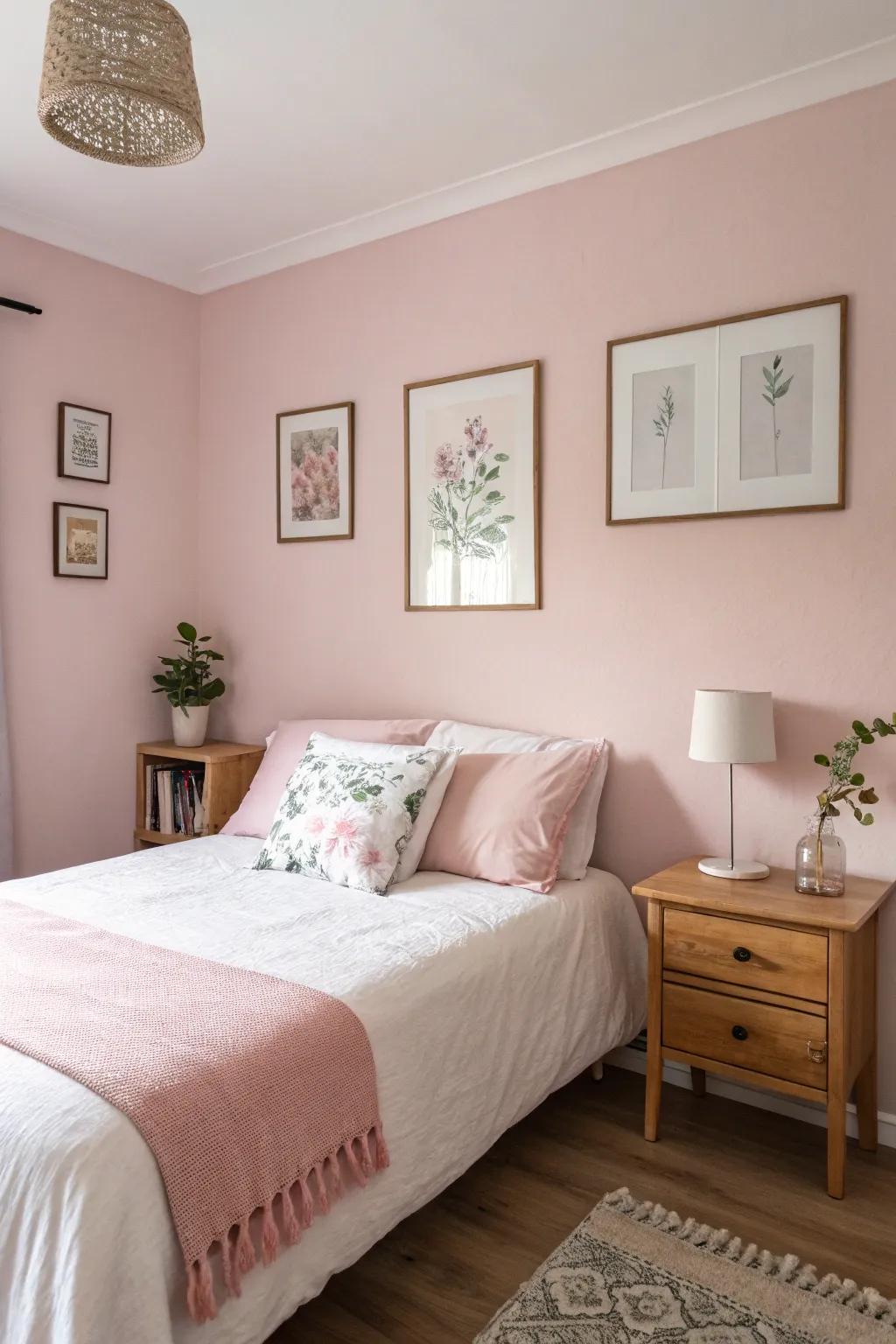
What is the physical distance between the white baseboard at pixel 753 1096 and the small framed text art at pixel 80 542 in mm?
2477

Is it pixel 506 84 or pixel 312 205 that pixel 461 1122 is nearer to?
pixel 506 84

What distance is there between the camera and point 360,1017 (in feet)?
5.80

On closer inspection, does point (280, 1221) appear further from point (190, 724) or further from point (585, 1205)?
point (190, 724)

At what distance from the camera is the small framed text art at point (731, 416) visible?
8.09ft

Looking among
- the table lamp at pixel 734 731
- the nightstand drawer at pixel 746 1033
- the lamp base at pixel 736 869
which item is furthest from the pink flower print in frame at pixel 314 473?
the nightstand drawer at pixel 746 1033

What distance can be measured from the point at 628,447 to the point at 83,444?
2.01 meters

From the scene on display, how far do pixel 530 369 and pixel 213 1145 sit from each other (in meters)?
2.35

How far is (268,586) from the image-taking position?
147 inches

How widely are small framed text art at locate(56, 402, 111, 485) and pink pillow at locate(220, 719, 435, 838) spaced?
123cm

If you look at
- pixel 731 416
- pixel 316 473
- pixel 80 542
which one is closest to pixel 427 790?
pixel 731 416

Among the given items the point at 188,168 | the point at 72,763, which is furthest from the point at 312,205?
the point at 72,763

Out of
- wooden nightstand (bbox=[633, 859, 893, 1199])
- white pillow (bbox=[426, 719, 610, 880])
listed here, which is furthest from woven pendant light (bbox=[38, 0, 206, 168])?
wooden nightstand (bbox=[633, 859, 893, 1199])

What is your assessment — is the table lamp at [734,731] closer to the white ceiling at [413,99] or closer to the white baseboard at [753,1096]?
the white baseboard at [753,1096]

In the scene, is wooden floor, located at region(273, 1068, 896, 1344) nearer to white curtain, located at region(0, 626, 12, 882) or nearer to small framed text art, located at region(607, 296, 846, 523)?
small framed text art, located at region(607, 296, 846, 523)
